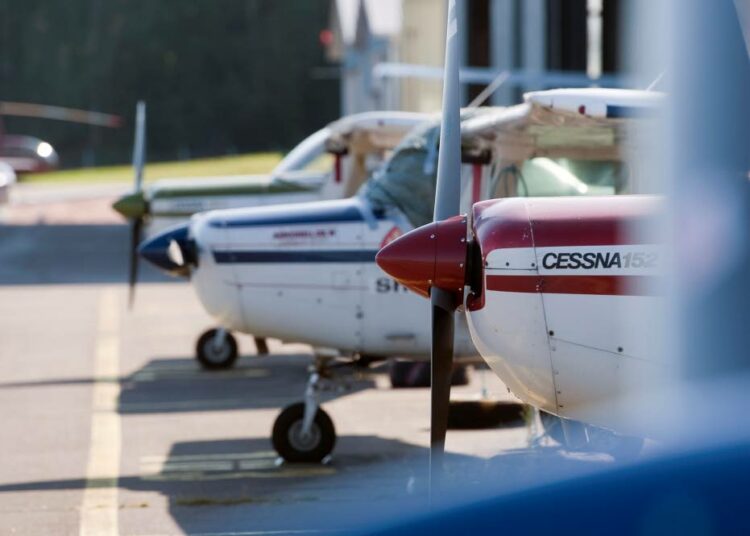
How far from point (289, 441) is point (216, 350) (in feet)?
15.0

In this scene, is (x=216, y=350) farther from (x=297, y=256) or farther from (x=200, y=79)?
(x=200, y=79)

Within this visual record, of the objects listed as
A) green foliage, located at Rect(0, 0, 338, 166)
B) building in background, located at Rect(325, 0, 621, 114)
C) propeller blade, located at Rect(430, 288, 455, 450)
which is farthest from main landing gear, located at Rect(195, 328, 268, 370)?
green foliage, located at Rect(0, 0, 338, 166)

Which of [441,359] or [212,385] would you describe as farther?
[212,385]

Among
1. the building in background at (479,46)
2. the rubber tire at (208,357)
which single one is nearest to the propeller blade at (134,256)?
the rubber tire at (208,357)

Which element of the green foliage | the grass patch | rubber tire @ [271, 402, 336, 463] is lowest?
rubber tire @ [271, 402, 336, 463]

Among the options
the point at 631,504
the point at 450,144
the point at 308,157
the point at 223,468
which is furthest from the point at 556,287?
the point at 308,157

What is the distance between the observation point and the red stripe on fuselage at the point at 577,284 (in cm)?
Result: 587

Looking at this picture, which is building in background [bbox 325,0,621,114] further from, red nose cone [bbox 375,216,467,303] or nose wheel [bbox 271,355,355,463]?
red nose cone [bbox 375,216,467,303]

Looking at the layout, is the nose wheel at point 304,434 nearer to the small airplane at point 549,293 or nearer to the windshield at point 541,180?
the windshield at point 541,180

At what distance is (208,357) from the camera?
45.3 ft

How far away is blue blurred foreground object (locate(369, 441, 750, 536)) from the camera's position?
3.12 m

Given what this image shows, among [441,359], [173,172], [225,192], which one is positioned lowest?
[441,359]

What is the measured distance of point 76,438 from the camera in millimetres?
10453

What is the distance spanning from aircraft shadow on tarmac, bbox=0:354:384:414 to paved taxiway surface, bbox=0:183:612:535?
0.02 m
